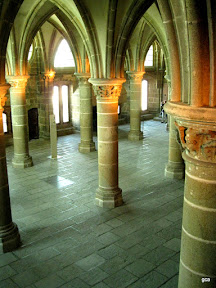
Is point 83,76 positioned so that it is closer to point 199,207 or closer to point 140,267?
point 140,267

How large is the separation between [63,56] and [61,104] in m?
2.22

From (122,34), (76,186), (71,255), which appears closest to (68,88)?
(76,186)

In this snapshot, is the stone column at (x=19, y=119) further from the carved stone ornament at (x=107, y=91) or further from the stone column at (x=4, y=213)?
the stone column at (x=4, y=213)

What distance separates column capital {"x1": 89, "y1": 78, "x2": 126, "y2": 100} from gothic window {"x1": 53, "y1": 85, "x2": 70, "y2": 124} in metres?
8.64

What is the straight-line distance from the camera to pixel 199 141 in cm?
307

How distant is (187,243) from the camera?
134 inches

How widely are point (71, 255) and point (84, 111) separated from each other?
23.6 ft

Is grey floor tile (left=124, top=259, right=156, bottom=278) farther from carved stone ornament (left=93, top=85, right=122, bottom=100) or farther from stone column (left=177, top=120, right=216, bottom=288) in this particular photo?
carved stone ornament (left=93, top=85, right=122, bottom=100)

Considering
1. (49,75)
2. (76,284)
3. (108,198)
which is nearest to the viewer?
(76,284)

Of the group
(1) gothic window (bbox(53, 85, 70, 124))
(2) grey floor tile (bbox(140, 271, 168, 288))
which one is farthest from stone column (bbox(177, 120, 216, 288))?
(1) gothic window (bbox(53, 85, 70, 124))

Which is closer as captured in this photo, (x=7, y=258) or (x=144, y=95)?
(x=7, y=258)

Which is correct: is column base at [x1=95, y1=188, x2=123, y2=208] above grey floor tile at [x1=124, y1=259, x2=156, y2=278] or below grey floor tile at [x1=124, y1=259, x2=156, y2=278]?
above

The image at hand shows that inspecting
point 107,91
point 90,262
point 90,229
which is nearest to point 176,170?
point 107,91

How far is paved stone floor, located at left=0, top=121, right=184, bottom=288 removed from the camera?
5.20 m
